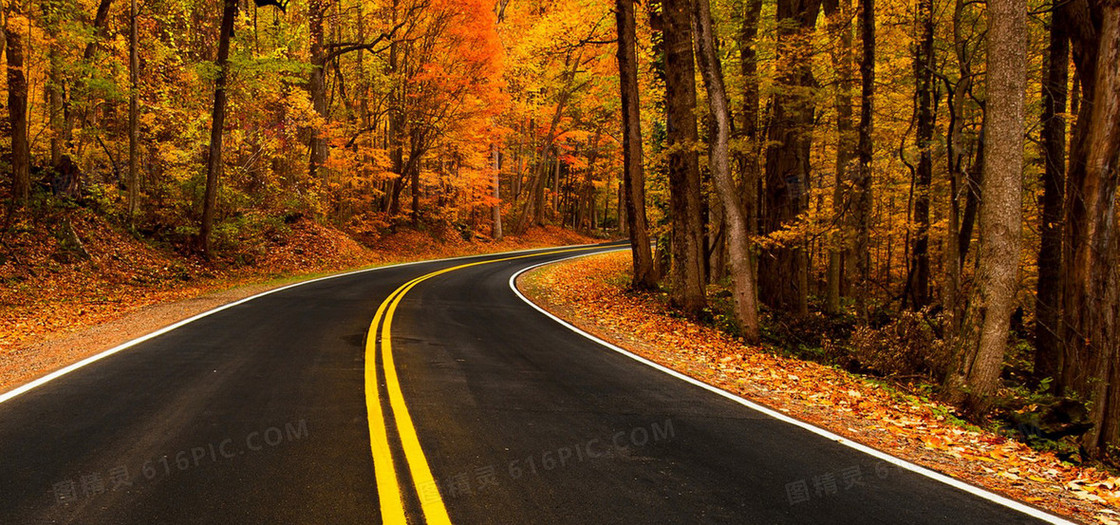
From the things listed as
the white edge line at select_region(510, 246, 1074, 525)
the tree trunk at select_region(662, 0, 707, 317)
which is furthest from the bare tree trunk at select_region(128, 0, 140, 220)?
the white edge line at select_region(510, 246, 1074, 525)

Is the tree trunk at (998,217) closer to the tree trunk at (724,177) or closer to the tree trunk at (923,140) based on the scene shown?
the tree trunk at (724,177)

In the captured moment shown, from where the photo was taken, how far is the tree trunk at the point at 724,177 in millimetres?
10328

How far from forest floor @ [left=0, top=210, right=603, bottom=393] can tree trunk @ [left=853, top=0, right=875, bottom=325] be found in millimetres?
14945

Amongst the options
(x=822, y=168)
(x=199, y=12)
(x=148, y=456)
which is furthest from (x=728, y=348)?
(x=199, y=12)

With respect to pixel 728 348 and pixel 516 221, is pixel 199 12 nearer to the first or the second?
pixel 516 221

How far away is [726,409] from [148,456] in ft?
17.0

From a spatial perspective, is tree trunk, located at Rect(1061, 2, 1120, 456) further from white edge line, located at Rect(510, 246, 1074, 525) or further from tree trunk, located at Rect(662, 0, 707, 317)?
tree trunk, located at Rect(662, 0, 707, 317)

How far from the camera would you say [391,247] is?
2867 cm

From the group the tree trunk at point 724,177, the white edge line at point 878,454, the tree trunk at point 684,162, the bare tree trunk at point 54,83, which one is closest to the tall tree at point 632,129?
the tree trunk at point 684,162

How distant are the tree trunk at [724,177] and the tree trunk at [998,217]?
12.8 feet

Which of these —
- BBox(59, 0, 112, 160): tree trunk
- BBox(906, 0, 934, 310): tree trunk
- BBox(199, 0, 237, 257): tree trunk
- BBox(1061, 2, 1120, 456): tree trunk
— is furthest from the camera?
BBox(199, 0, 237, 257): tree trunk

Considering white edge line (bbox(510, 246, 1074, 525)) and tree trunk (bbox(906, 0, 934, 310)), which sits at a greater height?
tree trunk (bbox(906, 0, 934, 310))

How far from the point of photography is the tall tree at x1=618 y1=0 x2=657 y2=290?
1401 centimetres

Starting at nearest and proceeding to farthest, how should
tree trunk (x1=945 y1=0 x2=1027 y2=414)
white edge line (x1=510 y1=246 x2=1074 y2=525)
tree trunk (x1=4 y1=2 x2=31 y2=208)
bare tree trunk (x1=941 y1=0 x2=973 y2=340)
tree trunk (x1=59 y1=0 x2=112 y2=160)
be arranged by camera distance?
1. white edge line (x1=510 y1=246 x2=1074 y2=525)
2. tree trunk (x1=945 y1=0 x2=1027 y2=414)
3. bare tree trunk (x1=941 y1=0 x2=973 y2=340)
4. tree trunk (x1=4 y1=2 x2=31 y2=208)
5. tree trunk (x1=59 y1=0 x2=112 y2=160)
